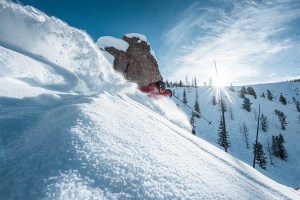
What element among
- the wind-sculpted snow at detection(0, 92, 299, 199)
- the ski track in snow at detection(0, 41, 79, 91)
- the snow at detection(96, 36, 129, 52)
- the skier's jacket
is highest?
the snow at detection(96, 36, 129, 52)

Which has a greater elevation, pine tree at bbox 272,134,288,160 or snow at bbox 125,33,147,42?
snow at bbox 125,33,147,42

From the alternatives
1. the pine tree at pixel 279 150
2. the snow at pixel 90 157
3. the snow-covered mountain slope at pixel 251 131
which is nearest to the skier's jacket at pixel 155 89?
the snow at pixel 90 157

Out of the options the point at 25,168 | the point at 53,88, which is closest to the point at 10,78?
the point at 53,88

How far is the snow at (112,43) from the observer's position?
28.0 metres

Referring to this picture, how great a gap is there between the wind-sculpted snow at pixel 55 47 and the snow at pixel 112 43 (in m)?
17.4

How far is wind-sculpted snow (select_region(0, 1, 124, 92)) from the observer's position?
302 inches

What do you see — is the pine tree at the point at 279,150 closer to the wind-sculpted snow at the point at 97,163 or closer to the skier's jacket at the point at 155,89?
the skier's jacket at the point at 155,89

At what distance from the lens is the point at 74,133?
271cm

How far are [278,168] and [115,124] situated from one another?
65850 millimetres

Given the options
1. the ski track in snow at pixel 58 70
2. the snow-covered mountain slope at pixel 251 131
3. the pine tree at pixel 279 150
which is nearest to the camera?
the ski track in snow at pixel 58 70

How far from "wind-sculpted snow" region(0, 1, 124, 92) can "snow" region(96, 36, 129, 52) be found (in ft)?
57.0

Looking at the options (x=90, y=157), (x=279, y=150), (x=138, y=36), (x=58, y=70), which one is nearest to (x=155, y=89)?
(x=58, y=70)

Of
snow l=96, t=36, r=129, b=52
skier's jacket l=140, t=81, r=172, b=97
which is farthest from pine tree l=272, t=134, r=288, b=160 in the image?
skier's jacket l=140, t=81, r=172, b=97

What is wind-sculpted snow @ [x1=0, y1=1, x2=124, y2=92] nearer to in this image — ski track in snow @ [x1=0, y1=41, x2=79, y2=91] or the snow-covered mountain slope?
ski track in snow @ [x1=0, y1=41, x2=79, y2=91]
